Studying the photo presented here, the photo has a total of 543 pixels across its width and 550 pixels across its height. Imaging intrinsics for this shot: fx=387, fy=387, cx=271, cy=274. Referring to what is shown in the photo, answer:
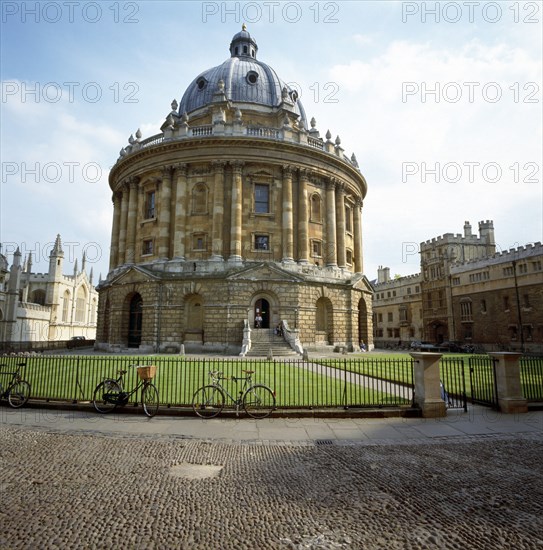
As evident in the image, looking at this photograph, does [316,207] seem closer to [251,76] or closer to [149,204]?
[149,204]

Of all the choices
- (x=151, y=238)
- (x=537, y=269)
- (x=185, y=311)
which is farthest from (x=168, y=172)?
(x=537, y=269)

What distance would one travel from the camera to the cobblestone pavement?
412 centimetres

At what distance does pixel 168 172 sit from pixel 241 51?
82.4ft

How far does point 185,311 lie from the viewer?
30.0m

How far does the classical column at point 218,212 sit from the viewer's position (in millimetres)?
30297

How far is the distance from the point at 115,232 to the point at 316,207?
19547mm

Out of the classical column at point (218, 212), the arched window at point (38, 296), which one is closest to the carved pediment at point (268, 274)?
the classical column at point (218, 212)

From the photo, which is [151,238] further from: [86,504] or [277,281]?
[86,504]

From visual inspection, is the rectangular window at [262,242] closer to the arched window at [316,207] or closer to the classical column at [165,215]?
the arched window at [316,207]

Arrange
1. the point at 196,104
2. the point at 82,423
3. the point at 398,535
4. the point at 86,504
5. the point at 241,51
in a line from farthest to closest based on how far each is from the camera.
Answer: the point at 241,51 < the point at 196,104 < the point at 82,423 < the point at 86,504 < the point at 398,535

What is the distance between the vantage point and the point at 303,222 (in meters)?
31.9

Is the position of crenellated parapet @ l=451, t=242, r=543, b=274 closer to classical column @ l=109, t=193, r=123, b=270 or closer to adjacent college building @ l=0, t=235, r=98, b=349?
classical column @ l=109, t=193, r=123, b=270

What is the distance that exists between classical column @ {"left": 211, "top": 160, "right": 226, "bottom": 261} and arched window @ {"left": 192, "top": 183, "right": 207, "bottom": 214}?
133cm

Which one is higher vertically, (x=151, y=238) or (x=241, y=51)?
(x=241, y=51)
